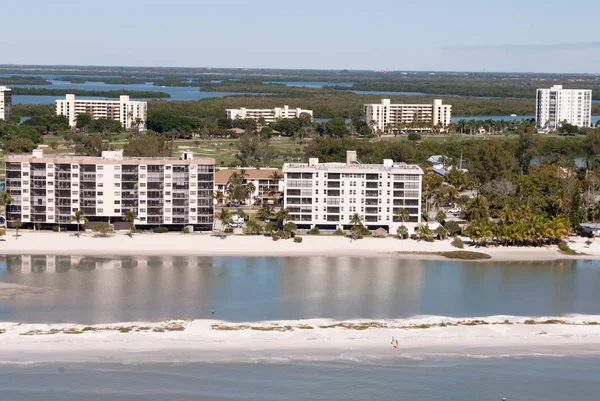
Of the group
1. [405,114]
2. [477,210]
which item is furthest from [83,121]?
[477,210]

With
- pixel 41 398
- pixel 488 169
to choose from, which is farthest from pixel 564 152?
pixel 41 398

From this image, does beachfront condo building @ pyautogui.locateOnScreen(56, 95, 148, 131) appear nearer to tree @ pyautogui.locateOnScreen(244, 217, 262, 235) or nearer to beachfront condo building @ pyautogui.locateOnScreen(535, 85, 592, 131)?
beachfront condo building @ pyautogui.locateOnScreen(535, 85, 592, 131)

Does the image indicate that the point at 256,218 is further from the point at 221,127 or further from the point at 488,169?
the point at 221,127

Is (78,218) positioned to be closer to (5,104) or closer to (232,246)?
(232,246)

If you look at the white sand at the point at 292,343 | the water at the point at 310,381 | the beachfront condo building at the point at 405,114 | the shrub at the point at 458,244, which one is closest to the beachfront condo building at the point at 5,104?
the beachfront condo building at the point at 405,114

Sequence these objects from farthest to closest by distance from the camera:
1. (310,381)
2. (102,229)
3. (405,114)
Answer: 1. (405,114)
2. (102,229)
3. (310,381)

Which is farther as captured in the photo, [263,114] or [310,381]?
[263,114]
